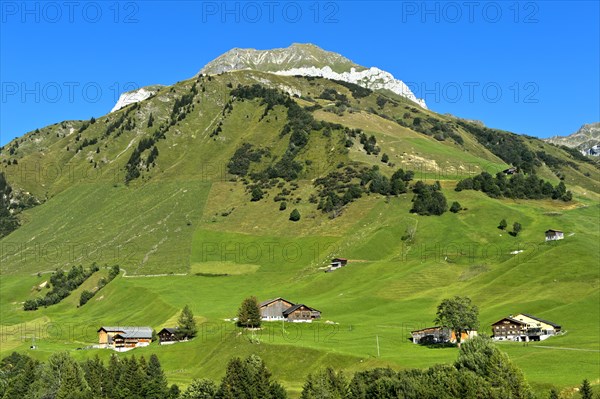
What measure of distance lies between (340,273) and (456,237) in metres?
39.1

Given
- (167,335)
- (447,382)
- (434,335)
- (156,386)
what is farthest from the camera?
(167,335)

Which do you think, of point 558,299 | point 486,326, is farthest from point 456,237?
point 486,326

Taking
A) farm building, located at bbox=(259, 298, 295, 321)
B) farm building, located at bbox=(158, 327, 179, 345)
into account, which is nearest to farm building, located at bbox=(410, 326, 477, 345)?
farm building, located at bbox=(259, 298, 295, 321)

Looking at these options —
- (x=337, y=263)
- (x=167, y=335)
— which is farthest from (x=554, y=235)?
(x=167, y=335)

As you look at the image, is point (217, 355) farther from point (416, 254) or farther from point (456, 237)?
point (456, 237)

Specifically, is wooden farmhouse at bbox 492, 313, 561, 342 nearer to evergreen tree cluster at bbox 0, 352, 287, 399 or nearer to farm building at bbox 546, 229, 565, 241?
evergreen tree cluster at bbox 0, 352, 287, 399

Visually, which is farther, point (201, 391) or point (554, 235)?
point (554, 235)

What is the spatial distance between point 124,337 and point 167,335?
34.0ft

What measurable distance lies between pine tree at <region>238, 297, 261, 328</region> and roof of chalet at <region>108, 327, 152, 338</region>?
27.3 metres

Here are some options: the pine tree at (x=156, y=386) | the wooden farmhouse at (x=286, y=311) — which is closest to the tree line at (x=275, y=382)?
the pine tree at (x=156, y=386)

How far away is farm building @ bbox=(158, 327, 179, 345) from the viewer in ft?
472

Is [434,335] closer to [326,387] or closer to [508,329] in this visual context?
[508,329]

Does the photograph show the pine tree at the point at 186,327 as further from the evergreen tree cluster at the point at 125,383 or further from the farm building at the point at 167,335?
the evergreen tree cluster at the point at 125,383

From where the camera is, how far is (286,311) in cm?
15200
